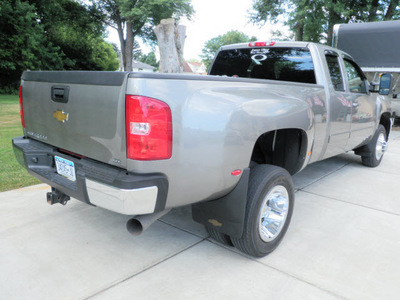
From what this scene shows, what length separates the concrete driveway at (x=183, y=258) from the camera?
2193mm

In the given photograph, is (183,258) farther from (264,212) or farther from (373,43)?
(373,43)

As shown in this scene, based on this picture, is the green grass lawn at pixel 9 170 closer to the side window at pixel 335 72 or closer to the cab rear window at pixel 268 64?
the cab rear window at pixel 268 64

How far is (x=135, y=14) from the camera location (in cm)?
2506

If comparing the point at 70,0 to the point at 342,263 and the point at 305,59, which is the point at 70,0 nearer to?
the point at 305,59

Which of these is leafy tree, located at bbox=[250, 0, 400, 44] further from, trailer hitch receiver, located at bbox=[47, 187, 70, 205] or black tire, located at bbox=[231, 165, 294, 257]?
trailer hitch receiver, located at bbox=[47, 187, 70, 205]

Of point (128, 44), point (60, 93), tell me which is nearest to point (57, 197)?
point (60, 93)

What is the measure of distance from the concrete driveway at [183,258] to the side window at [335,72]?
1.46 meters

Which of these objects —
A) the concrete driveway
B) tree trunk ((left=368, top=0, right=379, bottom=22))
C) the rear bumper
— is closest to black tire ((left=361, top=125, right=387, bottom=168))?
the concrete driveway

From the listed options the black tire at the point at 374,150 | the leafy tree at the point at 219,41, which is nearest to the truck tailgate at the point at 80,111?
the black tire at the point at 374,150

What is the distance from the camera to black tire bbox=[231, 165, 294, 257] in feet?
7.73

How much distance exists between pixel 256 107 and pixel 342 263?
1.48 meters

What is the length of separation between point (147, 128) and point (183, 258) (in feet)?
4.28

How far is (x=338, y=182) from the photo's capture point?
4.70m

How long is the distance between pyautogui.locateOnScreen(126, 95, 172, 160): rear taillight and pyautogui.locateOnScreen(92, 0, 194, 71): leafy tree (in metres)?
25.6
